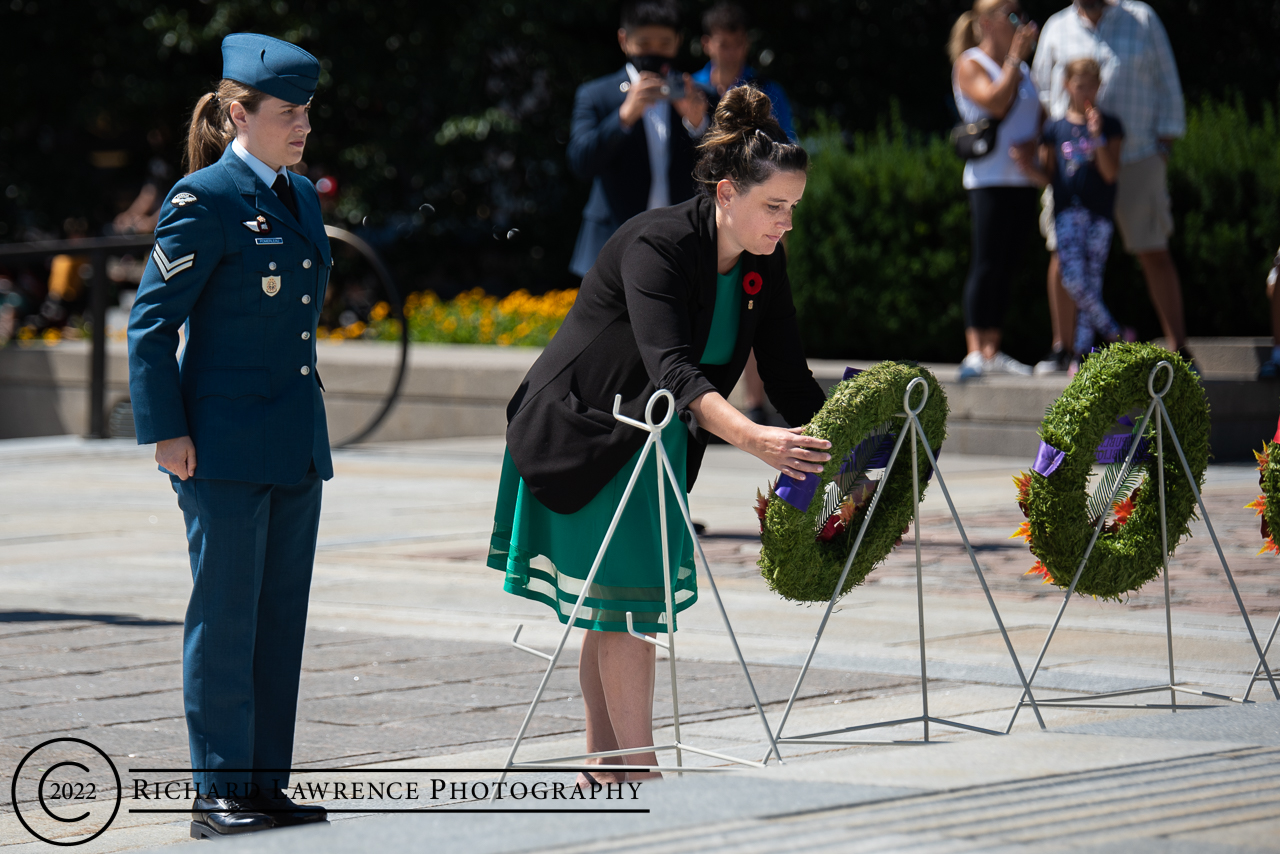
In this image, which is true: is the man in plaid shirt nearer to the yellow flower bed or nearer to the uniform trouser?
the yellow flower bed

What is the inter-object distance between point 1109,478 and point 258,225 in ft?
7.64

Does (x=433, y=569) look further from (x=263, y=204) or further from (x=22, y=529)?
(x=263, y=204)

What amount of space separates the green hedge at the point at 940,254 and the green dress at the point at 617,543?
837 cm

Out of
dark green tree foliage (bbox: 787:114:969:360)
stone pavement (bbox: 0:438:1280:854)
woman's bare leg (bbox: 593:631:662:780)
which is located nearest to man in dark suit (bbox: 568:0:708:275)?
stone pavement (bbox: 0:438:1280:854)

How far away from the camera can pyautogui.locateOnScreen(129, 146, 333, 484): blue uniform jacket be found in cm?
364

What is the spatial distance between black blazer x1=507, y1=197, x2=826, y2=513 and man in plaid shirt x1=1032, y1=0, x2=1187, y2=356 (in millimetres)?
6769

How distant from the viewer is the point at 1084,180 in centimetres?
1004

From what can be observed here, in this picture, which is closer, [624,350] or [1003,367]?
[624,350]

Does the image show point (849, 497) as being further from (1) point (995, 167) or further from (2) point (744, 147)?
(1) point (995, 167)

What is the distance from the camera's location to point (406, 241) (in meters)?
21.1

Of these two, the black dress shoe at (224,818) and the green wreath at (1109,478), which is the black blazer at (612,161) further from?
the black dress shoe at (224,818)

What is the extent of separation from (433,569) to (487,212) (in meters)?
14.0

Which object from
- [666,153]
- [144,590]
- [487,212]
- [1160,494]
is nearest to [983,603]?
[1160,494]

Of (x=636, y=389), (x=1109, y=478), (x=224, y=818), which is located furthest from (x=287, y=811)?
(x=1109, y=478)
